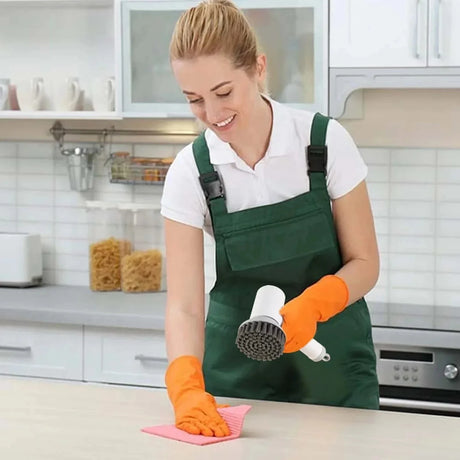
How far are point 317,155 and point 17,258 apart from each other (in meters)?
1.89

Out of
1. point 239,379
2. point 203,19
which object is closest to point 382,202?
point 239,379

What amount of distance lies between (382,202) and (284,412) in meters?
1.78

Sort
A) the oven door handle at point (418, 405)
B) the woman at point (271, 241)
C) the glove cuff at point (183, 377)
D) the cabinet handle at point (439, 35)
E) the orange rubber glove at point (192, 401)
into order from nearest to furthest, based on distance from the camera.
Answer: the orange rubber glove at point (192, 401) → the glove cuff at point (183, 377) → the woman at point (271, 241) → the oven door handle at point (418, 405) → the cabinet handle at point (439, 35)

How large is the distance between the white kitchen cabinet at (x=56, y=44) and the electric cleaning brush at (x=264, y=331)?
2.05 metres

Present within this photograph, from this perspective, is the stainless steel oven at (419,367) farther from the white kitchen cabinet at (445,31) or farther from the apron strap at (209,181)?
the apron strap at (209,181)

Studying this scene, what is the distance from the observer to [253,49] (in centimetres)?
204

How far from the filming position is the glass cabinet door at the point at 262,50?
326 cm

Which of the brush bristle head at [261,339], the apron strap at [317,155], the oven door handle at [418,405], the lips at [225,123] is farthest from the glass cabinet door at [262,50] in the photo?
the brush bristle head at [261,339]

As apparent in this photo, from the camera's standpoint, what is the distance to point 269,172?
2.21 m

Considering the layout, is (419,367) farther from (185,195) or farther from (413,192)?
(185,195)

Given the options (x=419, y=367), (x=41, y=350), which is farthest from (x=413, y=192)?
(x=41, y=350)

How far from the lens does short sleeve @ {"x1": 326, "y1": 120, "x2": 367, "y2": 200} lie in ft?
7.13

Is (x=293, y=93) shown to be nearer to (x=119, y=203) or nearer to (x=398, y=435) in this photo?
(x=119, y=203)

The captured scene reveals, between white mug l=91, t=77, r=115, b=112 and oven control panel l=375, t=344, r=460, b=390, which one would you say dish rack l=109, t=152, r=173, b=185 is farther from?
oven control panel l=375, t=344, r=460, b=390
